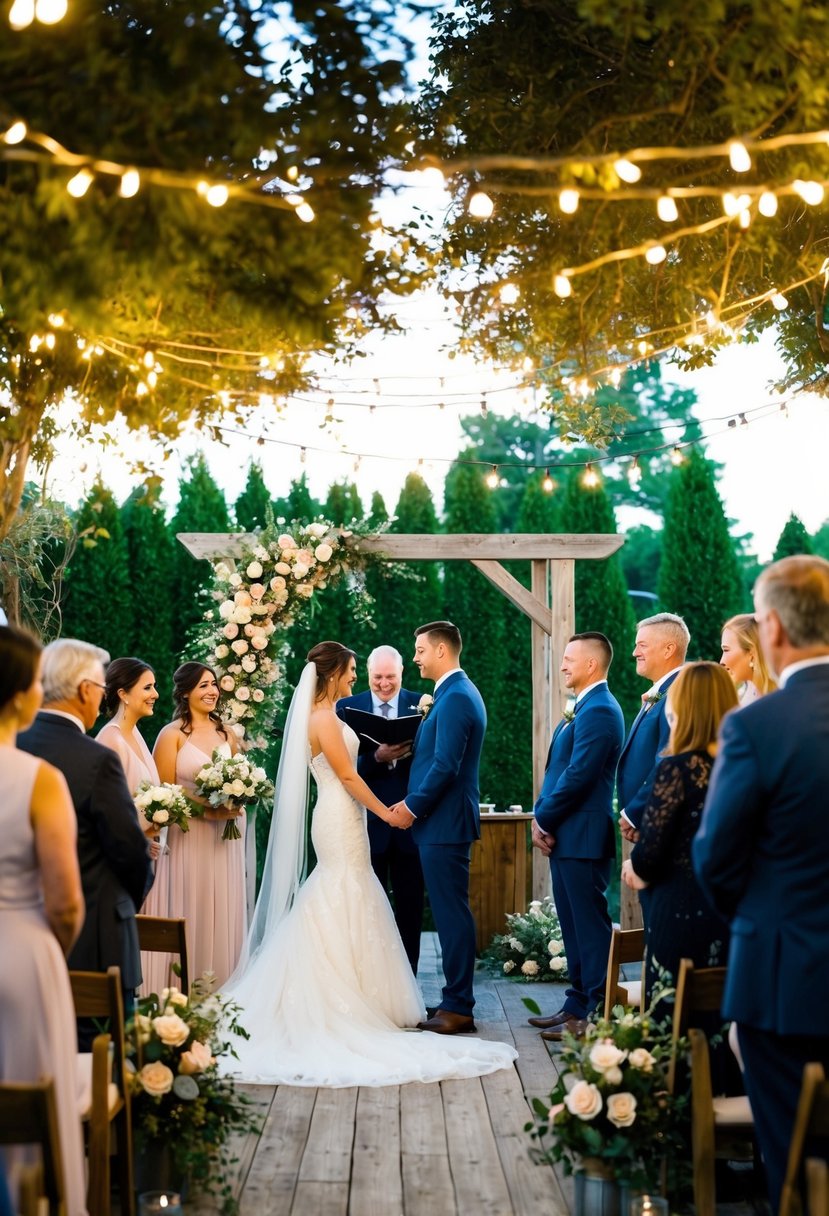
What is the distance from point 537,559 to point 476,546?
1.29ft

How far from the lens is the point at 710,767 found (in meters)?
3.83

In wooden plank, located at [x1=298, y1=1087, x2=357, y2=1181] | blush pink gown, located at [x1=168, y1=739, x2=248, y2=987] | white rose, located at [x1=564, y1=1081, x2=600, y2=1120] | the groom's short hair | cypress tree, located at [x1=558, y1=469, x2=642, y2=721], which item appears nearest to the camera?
white rose, located at [x1=564, y1=1081, x2=600, y2=1120]

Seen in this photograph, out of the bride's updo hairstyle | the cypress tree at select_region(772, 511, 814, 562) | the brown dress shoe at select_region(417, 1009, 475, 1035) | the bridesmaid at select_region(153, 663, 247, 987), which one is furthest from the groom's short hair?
the cypress tree at select_region(772, 511, 814, 562)

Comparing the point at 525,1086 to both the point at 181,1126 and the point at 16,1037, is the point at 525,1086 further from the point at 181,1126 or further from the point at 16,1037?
the point at 16,1037

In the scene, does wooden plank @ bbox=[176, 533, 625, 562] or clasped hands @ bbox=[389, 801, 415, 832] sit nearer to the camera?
clasped hands @ bbox=[389, 801, 415, 832]

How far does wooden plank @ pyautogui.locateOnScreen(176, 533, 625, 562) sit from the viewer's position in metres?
7.93

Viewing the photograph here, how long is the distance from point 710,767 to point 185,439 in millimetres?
2435

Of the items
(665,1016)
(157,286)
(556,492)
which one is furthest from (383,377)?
(556,492)

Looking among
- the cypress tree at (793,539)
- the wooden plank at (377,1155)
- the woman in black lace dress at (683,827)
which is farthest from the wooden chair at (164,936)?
the cypress tree at (793,539)

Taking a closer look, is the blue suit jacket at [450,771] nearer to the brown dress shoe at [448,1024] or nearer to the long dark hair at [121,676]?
the brown dress shoe at [448,1024]

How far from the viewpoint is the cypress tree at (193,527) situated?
9727 millimetres

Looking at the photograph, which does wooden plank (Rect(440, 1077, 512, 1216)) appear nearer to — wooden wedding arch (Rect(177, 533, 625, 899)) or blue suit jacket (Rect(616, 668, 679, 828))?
A: blue suit jacket (Rect(616, 668, 679, 828))

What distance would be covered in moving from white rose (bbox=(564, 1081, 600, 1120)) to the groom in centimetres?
270

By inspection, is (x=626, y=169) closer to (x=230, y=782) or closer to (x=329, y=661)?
(x=329, y=661)
